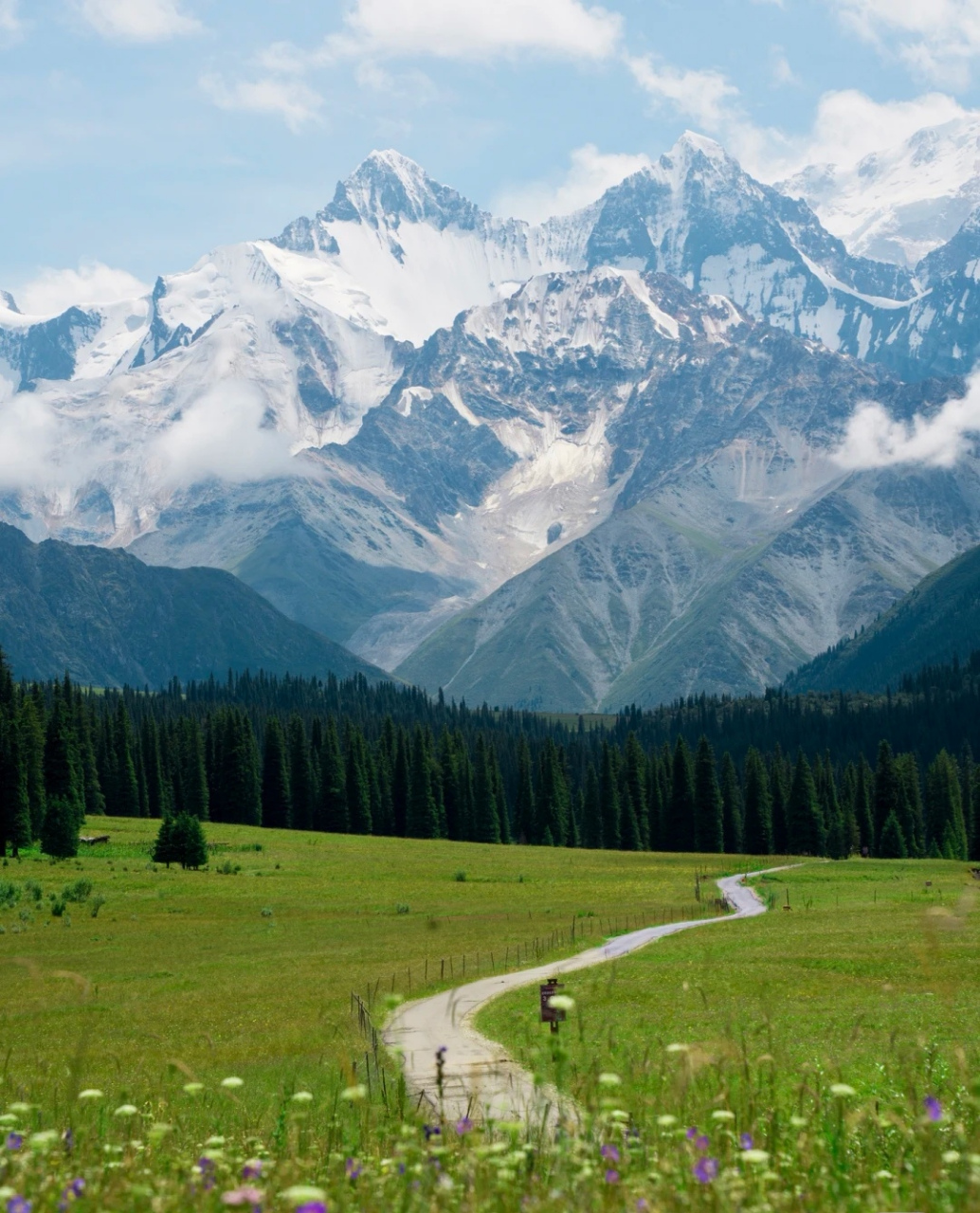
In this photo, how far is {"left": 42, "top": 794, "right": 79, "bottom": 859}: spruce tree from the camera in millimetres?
93062

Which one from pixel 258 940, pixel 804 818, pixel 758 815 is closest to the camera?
pixel 258 940

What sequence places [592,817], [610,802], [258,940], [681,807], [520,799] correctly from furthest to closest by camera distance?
1. [520,799]
2. [592,817]
3. [610,802]
4. [681,807]
5. [258,940]

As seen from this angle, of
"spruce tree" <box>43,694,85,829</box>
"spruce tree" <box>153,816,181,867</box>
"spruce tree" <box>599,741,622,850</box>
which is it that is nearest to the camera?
"spruce tree" <box>153,816,181,867</box>

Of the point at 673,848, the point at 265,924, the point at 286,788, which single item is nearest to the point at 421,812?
the point at 286,788

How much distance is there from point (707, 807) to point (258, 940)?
10236 centimetres

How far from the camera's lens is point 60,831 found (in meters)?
93.0

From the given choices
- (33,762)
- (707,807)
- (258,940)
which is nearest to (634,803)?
(707,807)

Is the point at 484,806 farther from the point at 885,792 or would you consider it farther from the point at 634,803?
the point at 885,792

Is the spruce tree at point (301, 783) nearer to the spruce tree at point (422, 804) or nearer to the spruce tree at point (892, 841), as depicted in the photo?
the spruce tree at point (422, 804)

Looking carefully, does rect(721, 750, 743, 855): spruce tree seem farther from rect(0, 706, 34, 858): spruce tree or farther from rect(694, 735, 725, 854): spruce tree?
rect(0, 706, 34, 858): spruce tree

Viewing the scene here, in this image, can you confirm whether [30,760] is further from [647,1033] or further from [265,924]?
[647,1033]

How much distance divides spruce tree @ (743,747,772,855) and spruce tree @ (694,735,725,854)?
10.4 feet

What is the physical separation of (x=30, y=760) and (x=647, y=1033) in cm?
9068

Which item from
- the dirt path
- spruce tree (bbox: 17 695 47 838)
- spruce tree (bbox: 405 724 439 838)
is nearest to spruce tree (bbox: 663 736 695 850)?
spruce tree (bbox: 405 724 439 838)
